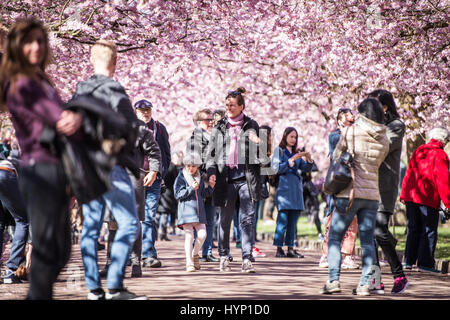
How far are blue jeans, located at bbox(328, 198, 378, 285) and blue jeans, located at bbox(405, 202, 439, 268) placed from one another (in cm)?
359

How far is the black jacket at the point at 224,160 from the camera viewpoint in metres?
9.19

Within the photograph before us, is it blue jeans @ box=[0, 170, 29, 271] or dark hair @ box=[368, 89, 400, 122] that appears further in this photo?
blue jeans @ box=[0, 170, 29, 271]

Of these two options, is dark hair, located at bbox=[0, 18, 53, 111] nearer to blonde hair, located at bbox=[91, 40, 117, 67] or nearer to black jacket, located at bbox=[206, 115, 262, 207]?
blonde hair, located at bbox=[91, 40, 117, 67]

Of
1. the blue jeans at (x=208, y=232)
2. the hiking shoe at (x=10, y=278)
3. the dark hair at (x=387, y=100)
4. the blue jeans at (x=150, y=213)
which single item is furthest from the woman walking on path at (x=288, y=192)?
the hiking shoe at (x=10, y=278)

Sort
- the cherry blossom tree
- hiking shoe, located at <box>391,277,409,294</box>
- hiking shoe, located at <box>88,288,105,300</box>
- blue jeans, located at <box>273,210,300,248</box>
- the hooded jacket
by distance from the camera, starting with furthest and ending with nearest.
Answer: blue jeans, located at <box>273,210,300,248</box> < the cherry blossom tree < hiking shoe, located at <box>391,277,409,294</box> < the hooded jacket < hiking shoe, located at <box>88,288,105,300</box>

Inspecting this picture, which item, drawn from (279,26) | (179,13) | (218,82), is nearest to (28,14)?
(179,13)

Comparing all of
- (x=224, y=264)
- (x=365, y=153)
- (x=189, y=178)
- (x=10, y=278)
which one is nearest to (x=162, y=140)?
(x=189, y=178)

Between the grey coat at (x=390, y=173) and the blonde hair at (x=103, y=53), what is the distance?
306 cm

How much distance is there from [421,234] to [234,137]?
328 centimetres

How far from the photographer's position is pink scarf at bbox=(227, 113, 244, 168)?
30.7 feet

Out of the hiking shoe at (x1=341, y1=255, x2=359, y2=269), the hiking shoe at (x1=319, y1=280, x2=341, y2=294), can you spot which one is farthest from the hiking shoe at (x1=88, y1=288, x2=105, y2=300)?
the hiking shoe at (x1=341, y1=255, x2=359, y2=269)

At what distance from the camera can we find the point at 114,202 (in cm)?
565

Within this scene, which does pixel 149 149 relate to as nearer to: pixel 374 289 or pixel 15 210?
pixel 15 210

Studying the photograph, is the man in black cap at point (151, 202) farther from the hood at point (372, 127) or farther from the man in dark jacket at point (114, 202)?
the man in dark jacket at point (114, 202)
